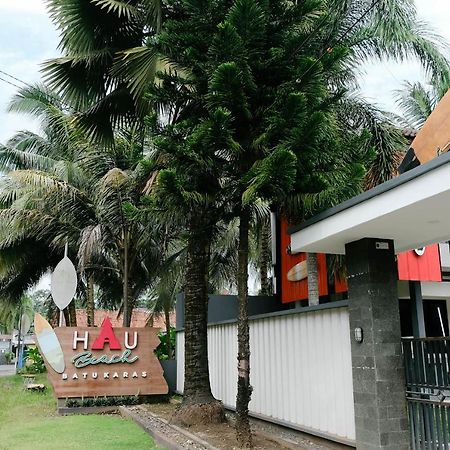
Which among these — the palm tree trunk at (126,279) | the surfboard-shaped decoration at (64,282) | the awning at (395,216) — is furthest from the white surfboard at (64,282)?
the awning at (395,216)

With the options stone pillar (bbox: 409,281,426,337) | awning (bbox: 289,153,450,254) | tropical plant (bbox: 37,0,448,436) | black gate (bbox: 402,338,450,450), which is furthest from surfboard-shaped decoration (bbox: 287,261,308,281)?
black gate (bbox: 402,338,450,450)

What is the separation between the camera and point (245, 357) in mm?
6750

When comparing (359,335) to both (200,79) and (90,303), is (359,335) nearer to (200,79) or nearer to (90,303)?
(200,79)

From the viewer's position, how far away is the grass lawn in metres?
7.51

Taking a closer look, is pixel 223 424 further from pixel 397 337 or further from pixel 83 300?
pixel 83 300

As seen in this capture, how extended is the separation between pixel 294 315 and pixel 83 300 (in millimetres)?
19032

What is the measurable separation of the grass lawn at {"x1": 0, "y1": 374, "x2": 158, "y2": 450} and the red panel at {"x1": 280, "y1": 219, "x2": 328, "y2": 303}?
16.6 ft

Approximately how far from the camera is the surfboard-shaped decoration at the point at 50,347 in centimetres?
1124

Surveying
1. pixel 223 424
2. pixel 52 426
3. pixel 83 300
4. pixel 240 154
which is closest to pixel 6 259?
pixel 83 300

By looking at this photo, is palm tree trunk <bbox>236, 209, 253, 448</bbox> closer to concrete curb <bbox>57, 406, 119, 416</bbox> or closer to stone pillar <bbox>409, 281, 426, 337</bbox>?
concrete curb <bbox>57, 406, 119, 416</bbox>

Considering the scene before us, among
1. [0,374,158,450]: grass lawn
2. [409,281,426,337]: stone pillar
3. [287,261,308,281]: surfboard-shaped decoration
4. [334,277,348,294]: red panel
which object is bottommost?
[0,374,158,450]: grass lawn

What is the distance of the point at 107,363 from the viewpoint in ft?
38.2

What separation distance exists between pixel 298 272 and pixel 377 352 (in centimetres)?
676

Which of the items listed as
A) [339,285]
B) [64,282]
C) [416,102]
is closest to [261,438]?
[339,285]
